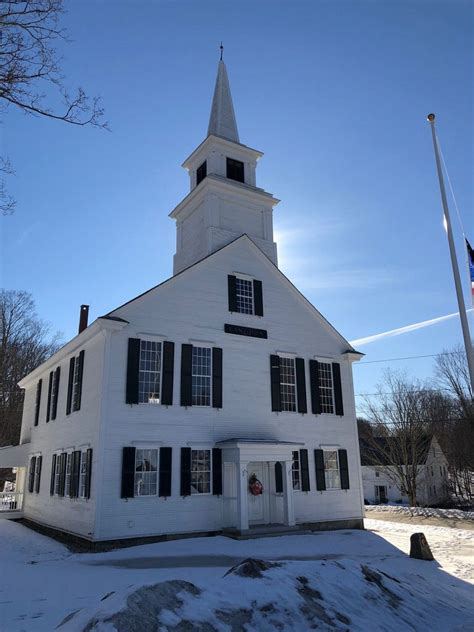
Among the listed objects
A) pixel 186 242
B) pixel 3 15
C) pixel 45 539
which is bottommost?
pixel 45 539

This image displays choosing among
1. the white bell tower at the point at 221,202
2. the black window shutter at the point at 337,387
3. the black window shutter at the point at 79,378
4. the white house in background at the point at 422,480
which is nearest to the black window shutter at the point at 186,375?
the black window shutter at the point at 79,378

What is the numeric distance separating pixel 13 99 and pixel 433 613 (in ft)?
32.1

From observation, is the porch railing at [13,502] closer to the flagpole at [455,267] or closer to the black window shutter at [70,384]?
the black window shutter at [70,384]

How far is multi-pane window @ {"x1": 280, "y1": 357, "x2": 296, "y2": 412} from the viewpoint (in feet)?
62.3

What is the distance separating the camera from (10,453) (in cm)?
2598

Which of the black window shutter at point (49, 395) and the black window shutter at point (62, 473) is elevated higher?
the black window shutter at point (49, 395)

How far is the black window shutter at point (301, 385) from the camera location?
1920 cm

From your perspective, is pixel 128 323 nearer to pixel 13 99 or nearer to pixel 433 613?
pixel 13 99

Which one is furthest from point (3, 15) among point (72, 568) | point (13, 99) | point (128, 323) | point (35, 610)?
point (72, 568)

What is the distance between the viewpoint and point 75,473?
1678cm

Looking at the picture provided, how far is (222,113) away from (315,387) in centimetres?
1550

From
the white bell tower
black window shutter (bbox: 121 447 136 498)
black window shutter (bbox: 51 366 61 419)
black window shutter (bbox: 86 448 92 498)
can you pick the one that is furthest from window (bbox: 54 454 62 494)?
the white bell tower

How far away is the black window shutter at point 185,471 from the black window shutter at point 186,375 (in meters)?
1.55

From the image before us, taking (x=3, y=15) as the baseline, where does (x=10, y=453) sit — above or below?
below
